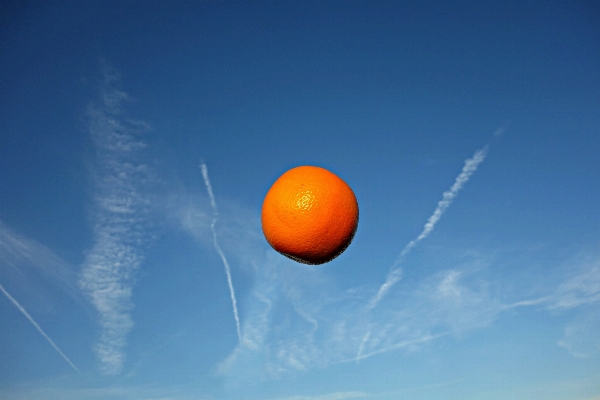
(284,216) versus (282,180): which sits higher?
(282,180)

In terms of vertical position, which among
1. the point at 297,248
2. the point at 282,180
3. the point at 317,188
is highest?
the point at 282,180

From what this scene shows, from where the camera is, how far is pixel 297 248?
6961 millimetres

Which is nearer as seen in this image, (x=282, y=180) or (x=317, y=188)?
(x=317, y=188)

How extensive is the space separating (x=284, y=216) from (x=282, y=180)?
0.74m

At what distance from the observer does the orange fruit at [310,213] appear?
665cm

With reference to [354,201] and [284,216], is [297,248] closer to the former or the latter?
[284,216]

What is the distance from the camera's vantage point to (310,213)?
6.61 meters

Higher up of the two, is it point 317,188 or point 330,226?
point 317,188

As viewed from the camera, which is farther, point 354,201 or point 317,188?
point 354,201

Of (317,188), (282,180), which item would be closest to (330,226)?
(317,188)

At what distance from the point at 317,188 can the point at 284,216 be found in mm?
687

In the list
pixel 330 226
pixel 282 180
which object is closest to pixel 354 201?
pixel 330 226

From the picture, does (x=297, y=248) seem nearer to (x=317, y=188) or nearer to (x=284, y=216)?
(x=284, y=216)

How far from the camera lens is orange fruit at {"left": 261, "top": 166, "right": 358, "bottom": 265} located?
21.8 feet
